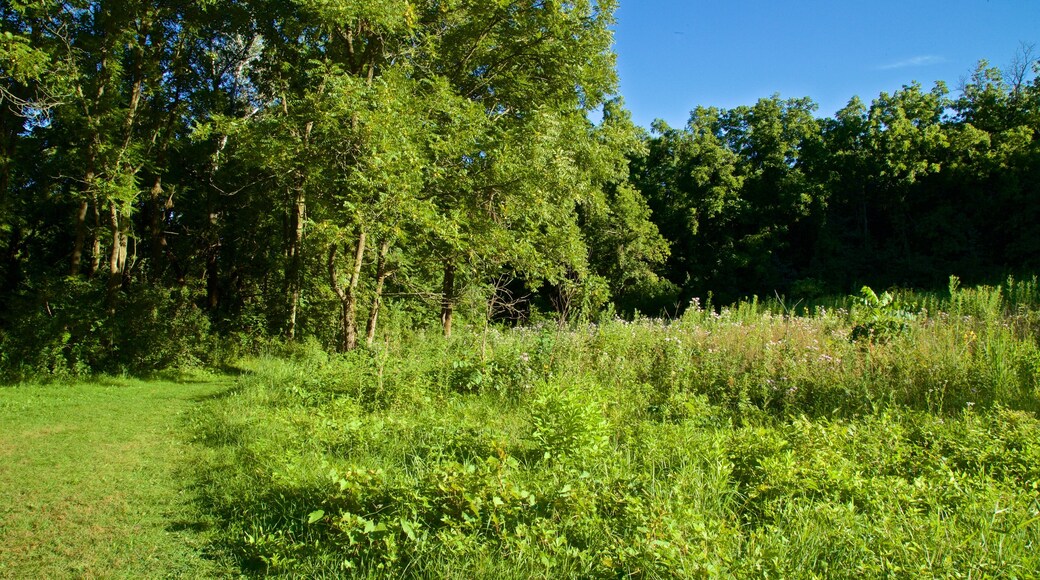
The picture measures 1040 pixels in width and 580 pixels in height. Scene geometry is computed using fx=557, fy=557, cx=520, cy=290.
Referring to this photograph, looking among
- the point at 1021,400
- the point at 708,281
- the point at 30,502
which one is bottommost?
the point at 30,502

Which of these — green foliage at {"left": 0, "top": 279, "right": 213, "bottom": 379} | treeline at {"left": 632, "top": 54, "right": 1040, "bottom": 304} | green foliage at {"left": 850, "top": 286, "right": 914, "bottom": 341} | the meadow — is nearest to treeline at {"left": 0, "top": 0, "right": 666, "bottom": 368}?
green foliage at {"left": 0, "top": 279, "right": 213, "bottom": 379}

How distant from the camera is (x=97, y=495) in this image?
452 cm

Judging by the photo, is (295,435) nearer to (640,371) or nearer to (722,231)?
(640,371)

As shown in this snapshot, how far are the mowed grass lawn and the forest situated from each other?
0.03 meters

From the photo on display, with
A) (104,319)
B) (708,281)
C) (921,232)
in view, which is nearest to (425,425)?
(104,319)

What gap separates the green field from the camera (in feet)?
9.61

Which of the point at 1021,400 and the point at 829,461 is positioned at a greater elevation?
the point at 1021,400

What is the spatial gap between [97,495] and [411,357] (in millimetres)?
4193

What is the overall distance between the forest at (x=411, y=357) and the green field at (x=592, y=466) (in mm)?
30

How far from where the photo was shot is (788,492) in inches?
136

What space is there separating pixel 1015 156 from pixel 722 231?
40.3 feet

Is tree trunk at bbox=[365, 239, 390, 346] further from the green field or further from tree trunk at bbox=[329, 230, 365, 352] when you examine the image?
the green field

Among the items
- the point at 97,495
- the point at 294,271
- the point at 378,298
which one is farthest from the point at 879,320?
the point at 294,271

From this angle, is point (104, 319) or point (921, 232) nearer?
point (104, 319)
